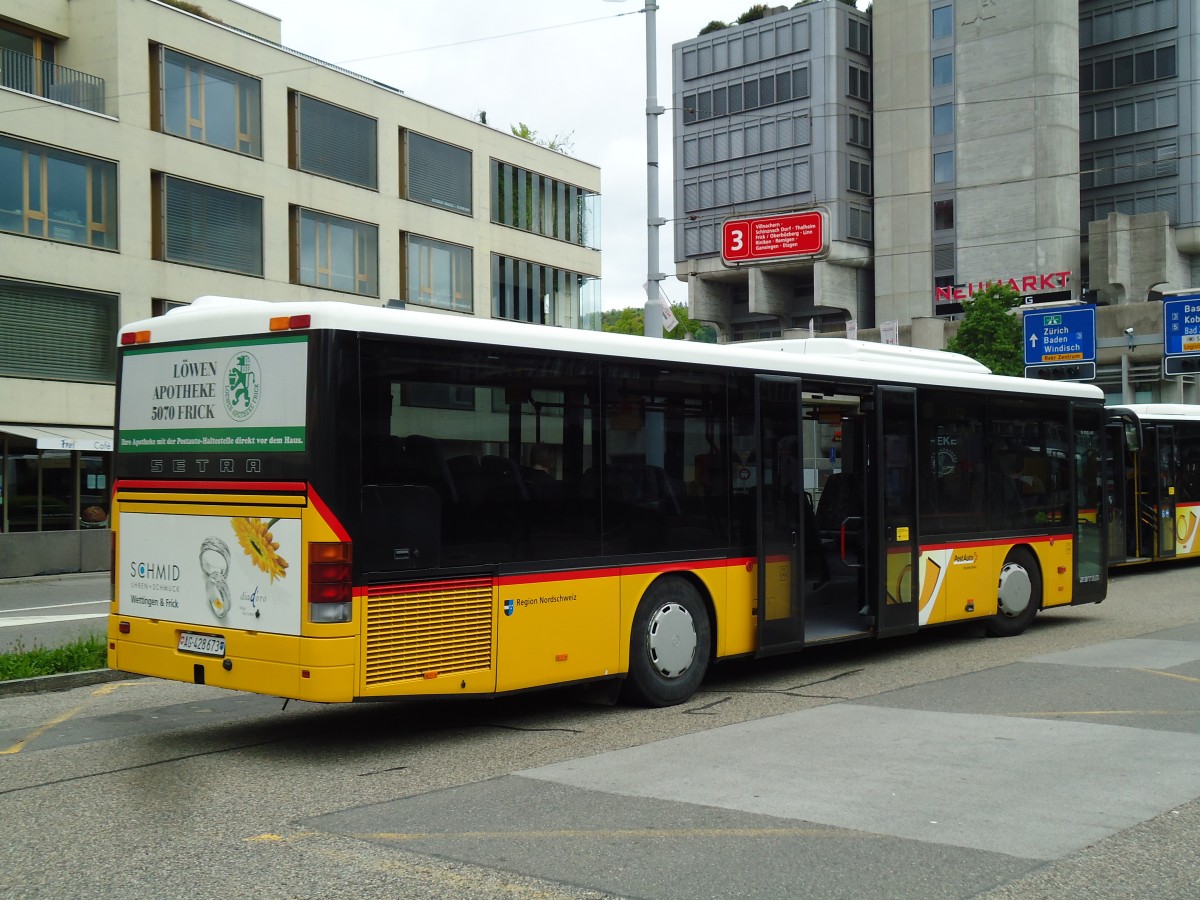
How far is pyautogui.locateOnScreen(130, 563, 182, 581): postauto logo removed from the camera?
8500 millimetres

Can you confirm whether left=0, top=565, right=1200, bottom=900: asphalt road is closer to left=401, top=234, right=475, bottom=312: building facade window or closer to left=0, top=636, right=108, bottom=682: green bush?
left=0, top=636, right=108, bottom=682: green bush

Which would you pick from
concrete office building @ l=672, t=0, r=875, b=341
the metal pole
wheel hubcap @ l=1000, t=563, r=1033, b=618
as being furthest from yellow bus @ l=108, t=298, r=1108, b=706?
concrete office building @ l=672, t=0, r=875, b=341

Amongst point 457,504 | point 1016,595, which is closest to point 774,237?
point 1016,595

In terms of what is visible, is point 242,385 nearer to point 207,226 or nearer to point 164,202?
point 164,202

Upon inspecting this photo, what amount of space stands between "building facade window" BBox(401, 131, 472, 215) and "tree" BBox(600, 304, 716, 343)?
22.4 metres

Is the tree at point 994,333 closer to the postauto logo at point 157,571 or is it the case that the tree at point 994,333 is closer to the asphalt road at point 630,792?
the asphalt road at point 630,792

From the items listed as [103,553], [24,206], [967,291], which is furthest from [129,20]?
[967,291]

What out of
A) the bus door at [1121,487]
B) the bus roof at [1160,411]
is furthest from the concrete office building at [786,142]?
the bus door at [1121,487]

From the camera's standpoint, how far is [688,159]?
77.4 metres

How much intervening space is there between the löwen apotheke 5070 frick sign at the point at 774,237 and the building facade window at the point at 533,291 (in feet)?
24.6

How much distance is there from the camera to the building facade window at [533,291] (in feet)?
142

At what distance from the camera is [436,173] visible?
41000 millimetres

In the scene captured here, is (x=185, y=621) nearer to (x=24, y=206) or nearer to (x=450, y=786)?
(x=450, y=786)

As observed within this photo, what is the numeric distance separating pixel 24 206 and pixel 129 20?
5.54 meters
